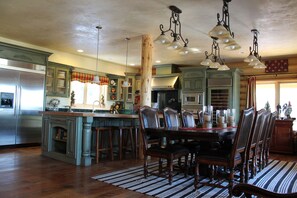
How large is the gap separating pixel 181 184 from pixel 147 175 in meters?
0.54

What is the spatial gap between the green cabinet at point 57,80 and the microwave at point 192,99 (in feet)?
11.7

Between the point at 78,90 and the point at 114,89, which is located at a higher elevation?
the point at 114,89

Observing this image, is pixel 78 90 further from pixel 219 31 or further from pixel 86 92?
pixel 219 31

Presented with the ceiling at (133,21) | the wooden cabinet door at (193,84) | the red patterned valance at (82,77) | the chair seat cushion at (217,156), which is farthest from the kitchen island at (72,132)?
the wooden cabinet door at (193,84)

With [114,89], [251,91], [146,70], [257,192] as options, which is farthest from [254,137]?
Answer: [114,89]

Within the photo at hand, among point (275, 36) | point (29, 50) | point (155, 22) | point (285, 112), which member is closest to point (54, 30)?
point (29, 50)

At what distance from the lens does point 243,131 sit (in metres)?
2.78

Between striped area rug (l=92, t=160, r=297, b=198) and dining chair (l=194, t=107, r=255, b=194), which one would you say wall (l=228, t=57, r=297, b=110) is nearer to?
striped area rug (l=92, t=160, r=297, b=198)

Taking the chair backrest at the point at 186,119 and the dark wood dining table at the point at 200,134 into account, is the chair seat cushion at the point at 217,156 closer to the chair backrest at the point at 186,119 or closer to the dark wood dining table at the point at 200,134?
the dark wood dining table at the point at 200,134

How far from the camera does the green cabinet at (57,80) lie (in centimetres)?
686

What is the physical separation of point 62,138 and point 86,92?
11.6 ft

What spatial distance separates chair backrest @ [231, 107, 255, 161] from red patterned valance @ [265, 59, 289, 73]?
4795 millimetres

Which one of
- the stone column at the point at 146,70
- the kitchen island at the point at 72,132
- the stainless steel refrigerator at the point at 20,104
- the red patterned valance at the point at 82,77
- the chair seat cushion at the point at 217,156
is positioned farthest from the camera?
the red patterned valance at the point at 82,77

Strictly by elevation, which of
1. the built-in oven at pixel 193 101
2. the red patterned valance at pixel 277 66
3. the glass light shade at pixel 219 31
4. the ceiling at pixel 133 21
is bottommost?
the built-in oven at pixel 193 101
